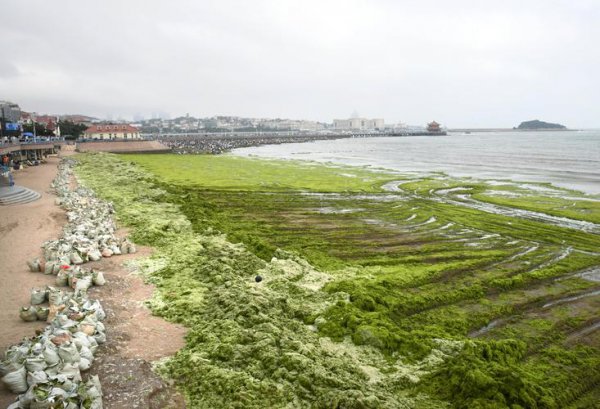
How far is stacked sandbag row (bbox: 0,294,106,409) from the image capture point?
7.37m

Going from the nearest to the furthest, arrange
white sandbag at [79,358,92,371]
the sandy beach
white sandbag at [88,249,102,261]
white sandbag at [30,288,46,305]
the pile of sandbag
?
the sandy beach → white sandbag at [79,358,92,371] → white sandbag at [30,288,46,305] → the pile of sandbag → white sandbag at [88,249,102,261]

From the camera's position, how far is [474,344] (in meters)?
9.97

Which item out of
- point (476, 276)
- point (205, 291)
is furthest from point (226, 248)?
point (476, 276)

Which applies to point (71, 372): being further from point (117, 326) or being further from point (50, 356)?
point (117, 326)

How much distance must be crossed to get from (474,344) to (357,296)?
3.82 metres

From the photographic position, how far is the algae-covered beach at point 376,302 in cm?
848

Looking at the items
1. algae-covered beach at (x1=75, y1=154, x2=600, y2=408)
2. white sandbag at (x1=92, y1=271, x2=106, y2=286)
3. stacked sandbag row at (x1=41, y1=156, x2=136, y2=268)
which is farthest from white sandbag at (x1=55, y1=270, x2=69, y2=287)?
algae-covered beach at (x1=75, y1=154, x2=600, y2=408)

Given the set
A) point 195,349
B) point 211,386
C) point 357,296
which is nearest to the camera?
point 211,386

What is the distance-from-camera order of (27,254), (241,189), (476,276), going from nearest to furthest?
1. (476,276)
2. (27,254)
3. (241,189)

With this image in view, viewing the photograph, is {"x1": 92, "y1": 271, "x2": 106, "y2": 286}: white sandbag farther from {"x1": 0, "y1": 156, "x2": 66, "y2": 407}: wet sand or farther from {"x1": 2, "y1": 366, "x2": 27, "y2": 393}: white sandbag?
{"x1": 2, "y1": 366, "x2": 27, "y2": 393}: white sandbag

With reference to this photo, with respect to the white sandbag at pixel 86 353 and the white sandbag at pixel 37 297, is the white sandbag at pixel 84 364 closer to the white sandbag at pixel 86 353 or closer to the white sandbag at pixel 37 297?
the white sandbag at pixel 86 353

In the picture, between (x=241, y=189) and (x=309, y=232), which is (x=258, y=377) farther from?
(x=241, y=189)

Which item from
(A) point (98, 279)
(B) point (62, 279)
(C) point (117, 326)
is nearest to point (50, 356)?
(C) point (117, 326)

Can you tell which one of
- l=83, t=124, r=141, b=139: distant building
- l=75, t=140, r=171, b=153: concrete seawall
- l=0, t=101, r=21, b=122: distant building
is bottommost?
l=75, t=140, r=171, b=153: concrete seawall
